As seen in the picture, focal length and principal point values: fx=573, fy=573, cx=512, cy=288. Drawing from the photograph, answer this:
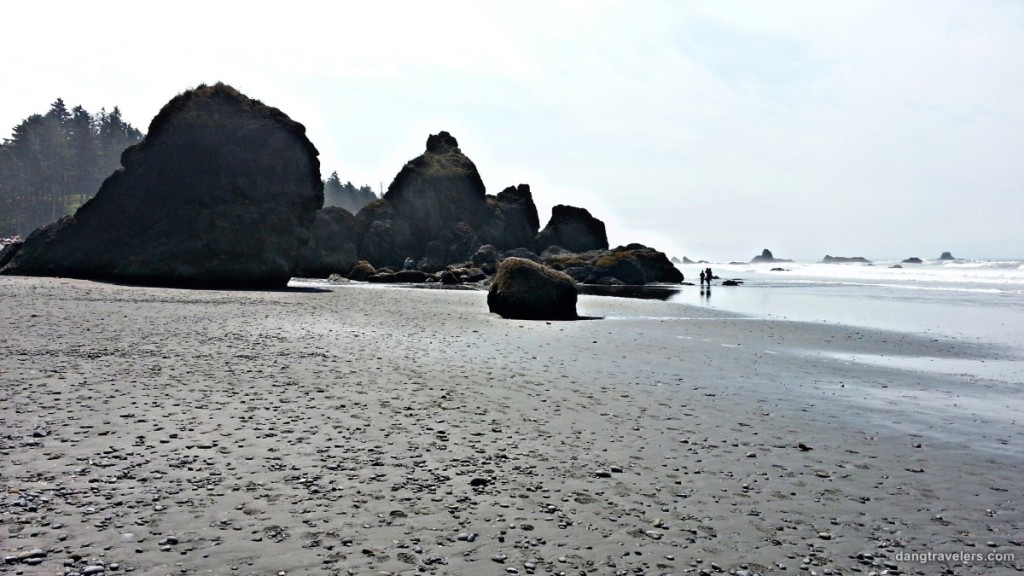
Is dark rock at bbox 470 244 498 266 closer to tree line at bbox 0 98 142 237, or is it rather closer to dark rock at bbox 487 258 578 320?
dark rock at bbox 487 258 578 320

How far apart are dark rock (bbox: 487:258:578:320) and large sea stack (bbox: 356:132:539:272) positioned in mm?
66319

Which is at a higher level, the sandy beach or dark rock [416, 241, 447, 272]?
dark rock [416, 241, 447, 272]

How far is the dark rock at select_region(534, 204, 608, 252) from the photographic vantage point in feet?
365

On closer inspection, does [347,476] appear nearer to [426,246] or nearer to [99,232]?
[99,232]

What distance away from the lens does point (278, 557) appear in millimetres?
5430

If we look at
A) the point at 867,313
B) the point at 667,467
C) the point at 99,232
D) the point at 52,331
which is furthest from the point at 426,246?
the point at 667,467

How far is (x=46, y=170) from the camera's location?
4464 inches

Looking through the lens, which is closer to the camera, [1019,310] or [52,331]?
[52,331]

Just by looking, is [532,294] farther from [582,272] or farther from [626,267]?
[626,267]

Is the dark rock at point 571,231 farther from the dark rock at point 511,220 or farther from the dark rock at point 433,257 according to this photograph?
the dark rock at point 433,257

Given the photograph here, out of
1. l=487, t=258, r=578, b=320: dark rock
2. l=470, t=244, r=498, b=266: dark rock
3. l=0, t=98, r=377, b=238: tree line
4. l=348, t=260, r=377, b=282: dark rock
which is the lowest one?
l=487, t=258, r=578, b=320: dark rock

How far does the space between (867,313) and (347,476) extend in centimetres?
3594

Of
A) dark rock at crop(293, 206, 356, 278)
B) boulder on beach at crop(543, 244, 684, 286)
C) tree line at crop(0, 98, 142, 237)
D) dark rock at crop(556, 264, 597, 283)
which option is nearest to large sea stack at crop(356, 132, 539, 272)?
dark rock at crop(293, 206, 356, 278)

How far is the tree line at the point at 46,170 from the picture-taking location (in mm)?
110125
